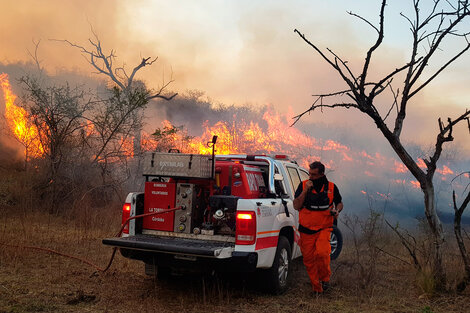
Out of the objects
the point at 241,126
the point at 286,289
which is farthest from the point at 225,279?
the point at 241,126

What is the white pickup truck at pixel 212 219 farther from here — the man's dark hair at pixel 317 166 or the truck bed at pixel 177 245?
the man's dark hair at pixel 317 166

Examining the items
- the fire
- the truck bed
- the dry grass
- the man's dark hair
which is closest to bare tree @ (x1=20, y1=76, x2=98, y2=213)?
the fire

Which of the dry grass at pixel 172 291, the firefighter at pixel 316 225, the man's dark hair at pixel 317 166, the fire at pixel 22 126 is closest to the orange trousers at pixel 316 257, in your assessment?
the firefighter at pixel 316 225

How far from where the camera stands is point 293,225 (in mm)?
6453

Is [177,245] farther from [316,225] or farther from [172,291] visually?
[316,225]

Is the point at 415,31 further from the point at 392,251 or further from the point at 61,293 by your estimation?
the point at 61,293

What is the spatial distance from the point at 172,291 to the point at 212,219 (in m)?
1.16

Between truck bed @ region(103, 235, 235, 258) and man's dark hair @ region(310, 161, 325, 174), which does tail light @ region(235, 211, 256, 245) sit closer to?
truck bed @ region(103, 235, 235, 258)

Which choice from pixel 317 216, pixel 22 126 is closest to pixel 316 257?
pixel 317 216

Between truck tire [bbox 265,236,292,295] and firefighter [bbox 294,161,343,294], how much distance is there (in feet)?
0.89

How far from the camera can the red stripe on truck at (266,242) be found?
5.20 m

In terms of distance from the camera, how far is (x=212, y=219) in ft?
19.4

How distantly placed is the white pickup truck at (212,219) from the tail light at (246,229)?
1 centimetres

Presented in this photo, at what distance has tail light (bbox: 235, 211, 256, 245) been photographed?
5109mm
